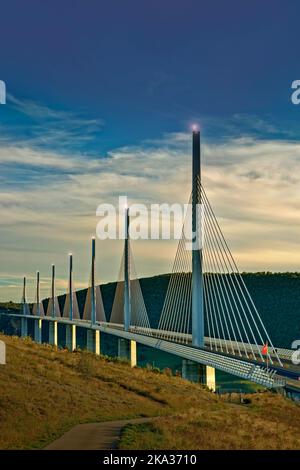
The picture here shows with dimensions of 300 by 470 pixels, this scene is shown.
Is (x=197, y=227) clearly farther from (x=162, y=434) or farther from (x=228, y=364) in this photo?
(x=162, y=434)

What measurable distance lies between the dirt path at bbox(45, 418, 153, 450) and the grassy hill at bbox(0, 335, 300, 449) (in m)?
0.52

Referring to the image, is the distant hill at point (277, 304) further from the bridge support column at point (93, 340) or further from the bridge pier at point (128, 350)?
the bridge pier at point (128, 350)

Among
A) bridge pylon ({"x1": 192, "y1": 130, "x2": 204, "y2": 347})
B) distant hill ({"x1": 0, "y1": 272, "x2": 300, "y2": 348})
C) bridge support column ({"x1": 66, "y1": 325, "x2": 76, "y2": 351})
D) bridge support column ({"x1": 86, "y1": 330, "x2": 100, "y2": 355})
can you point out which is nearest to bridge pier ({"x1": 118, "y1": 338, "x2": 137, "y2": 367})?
bridge support column ({"x1": 86, "y1": 330, "x2": 100, "y2": 355})

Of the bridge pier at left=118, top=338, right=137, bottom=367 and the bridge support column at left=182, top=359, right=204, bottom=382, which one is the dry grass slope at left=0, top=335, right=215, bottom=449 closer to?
the bridge support column at left=182, top=359, right=204, bottom=382

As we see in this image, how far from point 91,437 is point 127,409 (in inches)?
358

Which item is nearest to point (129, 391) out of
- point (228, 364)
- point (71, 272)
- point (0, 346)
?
point (228, 364)

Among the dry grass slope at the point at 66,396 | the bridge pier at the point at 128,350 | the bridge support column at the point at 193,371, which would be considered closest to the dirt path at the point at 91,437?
the dry grass slope at the point at 66,396

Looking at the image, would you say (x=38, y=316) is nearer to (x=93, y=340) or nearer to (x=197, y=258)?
(x=93, y=340)

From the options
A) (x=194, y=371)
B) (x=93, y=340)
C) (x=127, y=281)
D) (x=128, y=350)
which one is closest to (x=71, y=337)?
(x=93, y=340)

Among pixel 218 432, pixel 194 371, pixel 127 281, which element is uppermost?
pixel 127 281

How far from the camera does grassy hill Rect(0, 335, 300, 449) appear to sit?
23828 mm

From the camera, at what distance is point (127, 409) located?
3269cm
